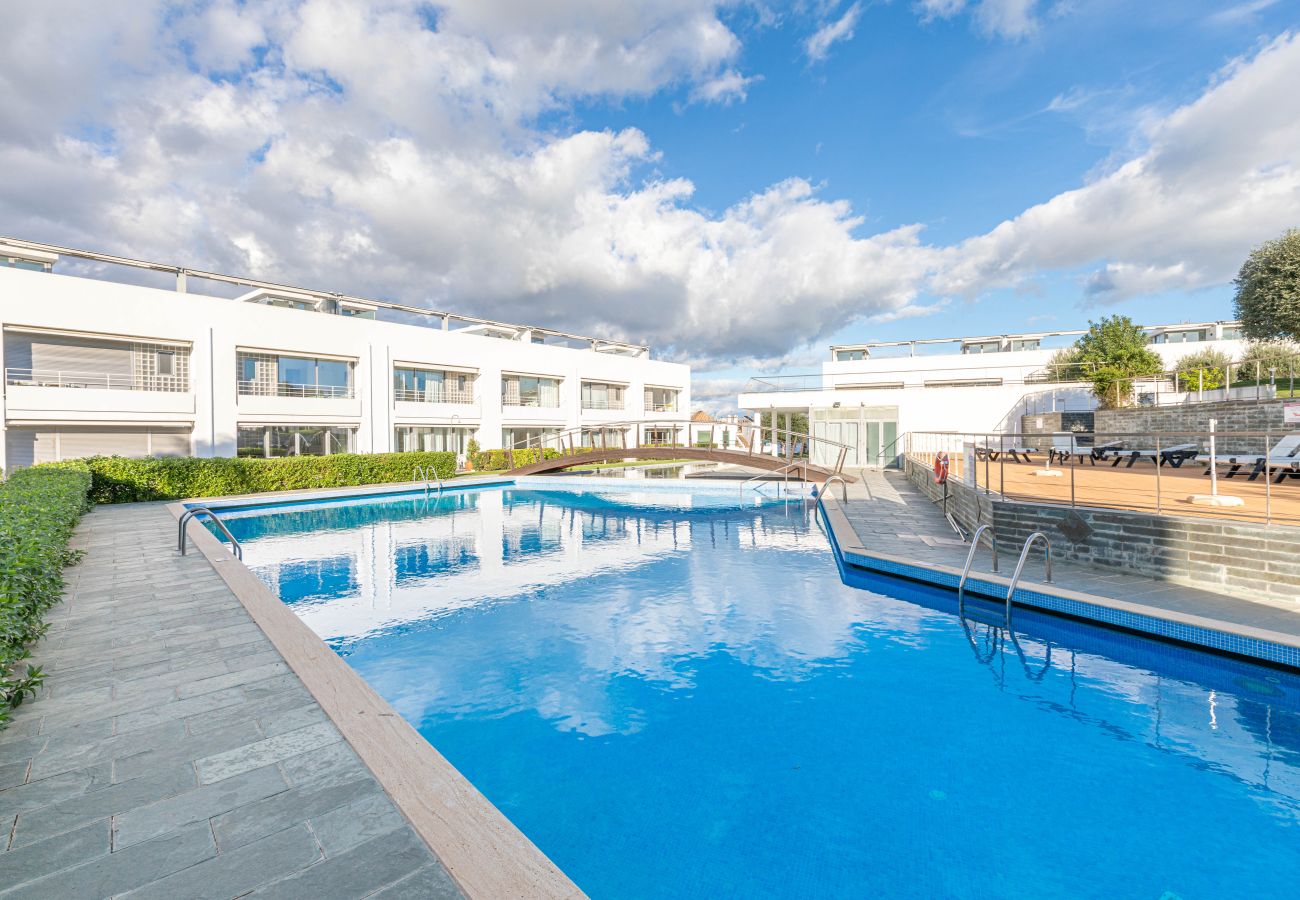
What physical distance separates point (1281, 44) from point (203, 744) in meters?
22.4

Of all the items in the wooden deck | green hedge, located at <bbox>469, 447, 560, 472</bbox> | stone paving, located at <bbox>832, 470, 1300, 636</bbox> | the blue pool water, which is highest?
green hedge, located at <bbox>469, 447, 560, 472</bbox>

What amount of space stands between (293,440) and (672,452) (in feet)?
48.5

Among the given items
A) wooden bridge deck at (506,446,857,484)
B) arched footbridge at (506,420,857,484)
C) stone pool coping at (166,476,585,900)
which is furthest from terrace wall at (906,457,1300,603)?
wooden bridge deck at (506,446,857,484)

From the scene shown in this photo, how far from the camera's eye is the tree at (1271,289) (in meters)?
18.4

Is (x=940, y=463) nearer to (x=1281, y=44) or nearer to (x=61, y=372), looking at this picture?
(x=1281, y=44)

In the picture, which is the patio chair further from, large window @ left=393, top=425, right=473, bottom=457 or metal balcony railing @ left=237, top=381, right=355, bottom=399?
metal balcony railing @ left=237, top=381, right=355, bottom=399

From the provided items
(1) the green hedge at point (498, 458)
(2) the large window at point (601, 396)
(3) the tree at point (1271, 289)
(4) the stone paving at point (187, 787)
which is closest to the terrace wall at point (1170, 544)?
(4) the stone paving at point (187, 787)

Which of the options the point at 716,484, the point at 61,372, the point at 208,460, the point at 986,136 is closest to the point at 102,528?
the point at 208,460

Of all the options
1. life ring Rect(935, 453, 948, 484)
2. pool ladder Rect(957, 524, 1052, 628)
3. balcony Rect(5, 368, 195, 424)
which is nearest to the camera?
pool ladder Rect(957, 524, 1052, 628)

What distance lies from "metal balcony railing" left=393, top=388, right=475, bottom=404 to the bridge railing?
136 inches

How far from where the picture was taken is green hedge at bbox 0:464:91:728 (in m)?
3.38

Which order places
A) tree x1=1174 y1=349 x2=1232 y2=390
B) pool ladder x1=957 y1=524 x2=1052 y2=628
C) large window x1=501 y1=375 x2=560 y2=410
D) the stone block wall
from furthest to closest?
large window x1=501 y1=375 x2=560 y2=410
tree x1=1174 y1=349 x2=1232 y2=390
the stone block wall
pool ladder x1=957 y1=524 x2=1052 y2=628

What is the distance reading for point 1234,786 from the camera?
400cm

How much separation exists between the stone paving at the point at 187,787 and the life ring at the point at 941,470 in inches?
518
